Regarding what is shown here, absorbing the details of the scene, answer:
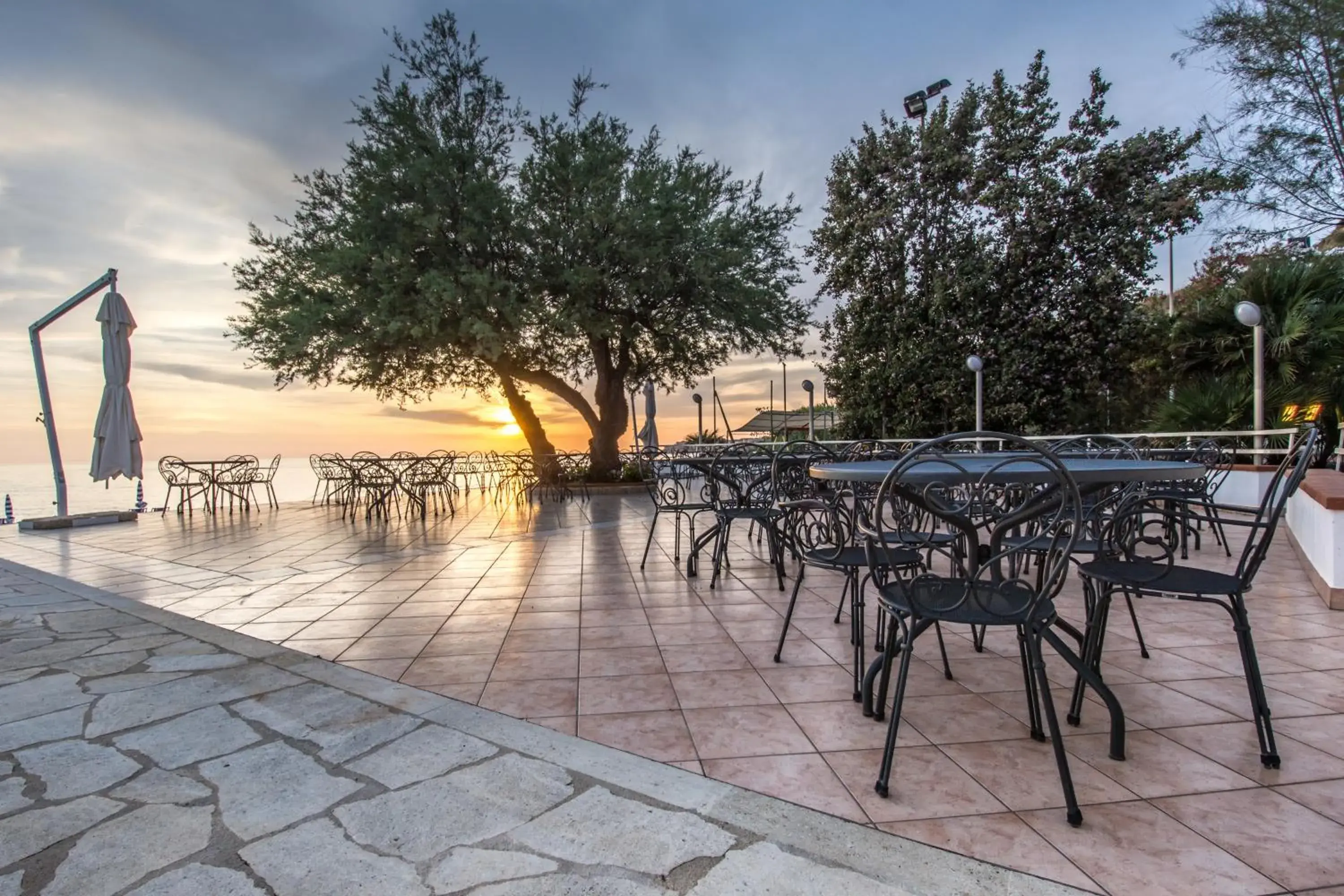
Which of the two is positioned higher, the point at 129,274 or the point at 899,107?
the point at 899,107

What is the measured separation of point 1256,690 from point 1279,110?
1214cm

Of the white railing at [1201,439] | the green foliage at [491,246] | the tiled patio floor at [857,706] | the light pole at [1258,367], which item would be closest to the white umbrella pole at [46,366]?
the green foliage at [491,246]

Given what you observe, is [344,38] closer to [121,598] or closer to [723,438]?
[121,598]

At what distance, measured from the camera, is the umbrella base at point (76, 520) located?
6.50m

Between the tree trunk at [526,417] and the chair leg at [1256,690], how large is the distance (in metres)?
10.5

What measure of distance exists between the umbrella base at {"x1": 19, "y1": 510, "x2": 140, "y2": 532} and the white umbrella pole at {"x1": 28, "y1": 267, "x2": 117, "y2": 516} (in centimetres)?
23

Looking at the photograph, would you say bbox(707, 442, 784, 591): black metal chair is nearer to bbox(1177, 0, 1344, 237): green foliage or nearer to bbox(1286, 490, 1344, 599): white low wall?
bbox(1286, 490, 1344, 599): white low wall

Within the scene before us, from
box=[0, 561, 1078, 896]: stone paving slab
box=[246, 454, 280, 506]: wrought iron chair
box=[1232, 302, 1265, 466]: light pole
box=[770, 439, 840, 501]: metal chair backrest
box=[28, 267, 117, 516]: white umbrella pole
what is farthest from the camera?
box=[246, 454, 280, 506]: wrought iron chair

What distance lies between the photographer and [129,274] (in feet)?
23.6

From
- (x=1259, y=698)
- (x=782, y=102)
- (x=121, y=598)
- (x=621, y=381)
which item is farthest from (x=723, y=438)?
(x=1259, y=698)

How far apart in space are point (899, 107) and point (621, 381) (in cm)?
754

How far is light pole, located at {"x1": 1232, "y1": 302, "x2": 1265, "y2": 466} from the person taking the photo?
559cm

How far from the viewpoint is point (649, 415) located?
1155 centimetres

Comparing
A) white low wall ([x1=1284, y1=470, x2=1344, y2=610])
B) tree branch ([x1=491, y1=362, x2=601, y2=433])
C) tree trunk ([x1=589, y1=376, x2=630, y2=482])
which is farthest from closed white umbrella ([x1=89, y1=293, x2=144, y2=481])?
white low wall ([x1=1284, y1=470, x2=1344, y2=610])
